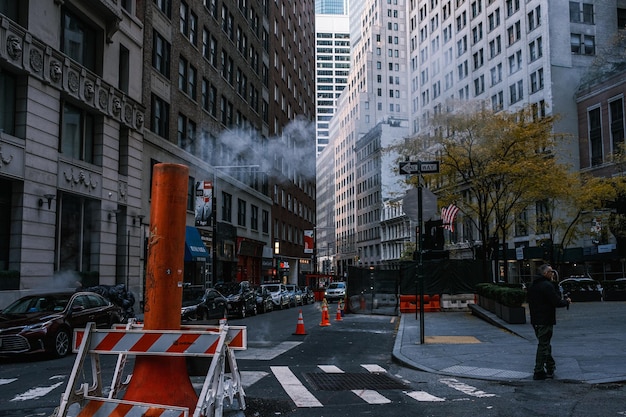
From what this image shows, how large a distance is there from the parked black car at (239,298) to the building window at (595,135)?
115 ft

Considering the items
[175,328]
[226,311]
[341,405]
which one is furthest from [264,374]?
[226,311]

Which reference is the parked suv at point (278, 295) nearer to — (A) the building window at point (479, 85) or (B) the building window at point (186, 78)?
(B) the building window at point (186, 78)

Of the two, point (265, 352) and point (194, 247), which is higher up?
point (194, 247)

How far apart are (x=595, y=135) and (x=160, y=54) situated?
3733 cm

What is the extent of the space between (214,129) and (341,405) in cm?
3012

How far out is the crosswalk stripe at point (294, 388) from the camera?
24.0ft

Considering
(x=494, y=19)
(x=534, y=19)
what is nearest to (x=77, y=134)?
(x=534, y=19)

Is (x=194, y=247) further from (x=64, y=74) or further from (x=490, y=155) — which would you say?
(x=490, y=155)

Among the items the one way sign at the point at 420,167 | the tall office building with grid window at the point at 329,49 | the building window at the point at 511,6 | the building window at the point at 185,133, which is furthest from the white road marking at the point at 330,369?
the tall office building with grid window at the point at 329,49

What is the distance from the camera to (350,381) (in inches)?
355

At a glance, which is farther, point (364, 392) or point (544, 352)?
point (544, 352)

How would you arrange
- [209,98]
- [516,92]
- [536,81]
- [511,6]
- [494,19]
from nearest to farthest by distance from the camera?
[209,98]
[536,81]
[516,92]
[511,6]
[494,19]

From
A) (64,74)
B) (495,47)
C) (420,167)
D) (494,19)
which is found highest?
(494,19)

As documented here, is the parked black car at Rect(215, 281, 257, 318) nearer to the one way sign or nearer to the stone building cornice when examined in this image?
the stone building cornice
